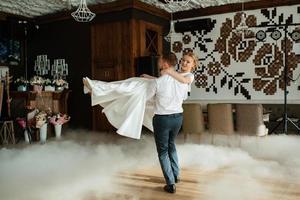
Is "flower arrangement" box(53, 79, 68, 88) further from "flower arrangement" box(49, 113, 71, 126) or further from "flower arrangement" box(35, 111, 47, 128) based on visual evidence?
"flower arrangement" box(35, 111, 47, 128)

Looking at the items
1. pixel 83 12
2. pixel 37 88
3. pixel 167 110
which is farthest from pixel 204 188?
pixel 37 88

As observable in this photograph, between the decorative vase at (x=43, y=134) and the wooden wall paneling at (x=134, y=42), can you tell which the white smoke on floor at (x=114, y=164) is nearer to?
the decorative vase at (x=43, y=134)

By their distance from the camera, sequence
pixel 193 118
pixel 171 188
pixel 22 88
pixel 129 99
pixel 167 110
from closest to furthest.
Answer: pixel 167 110 → pixel 171 188 → pixel 129 99 → pixel 193 118 → pixel 22 88

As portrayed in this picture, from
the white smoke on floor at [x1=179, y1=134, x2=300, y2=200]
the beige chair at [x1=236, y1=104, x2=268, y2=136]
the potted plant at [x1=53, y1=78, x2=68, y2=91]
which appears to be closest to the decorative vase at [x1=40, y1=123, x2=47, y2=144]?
the potted plant at [x1=53, y1=78, x2=68, y2=91]

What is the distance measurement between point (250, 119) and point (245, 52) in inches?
115

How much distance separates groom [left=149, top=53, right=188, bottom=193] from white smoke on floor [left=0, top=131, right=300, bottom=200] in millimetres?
537

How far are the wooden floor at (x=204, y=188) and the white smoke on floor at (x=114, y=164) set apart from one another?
2 centimetres

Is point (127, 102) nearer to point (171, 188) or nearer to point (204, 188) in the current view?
point (171, 188)

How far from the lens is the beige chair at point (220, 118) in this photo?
527 cm

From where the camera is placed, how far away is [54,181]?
3.87m

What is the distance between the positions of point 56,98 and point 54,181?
4.07m

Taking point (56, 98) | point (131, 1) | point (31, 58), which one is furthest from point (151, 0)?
point (31, 58)

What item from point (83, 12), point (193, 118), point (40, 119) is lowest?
point (40, 119)

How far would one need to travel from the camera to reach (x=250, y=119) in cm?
516
